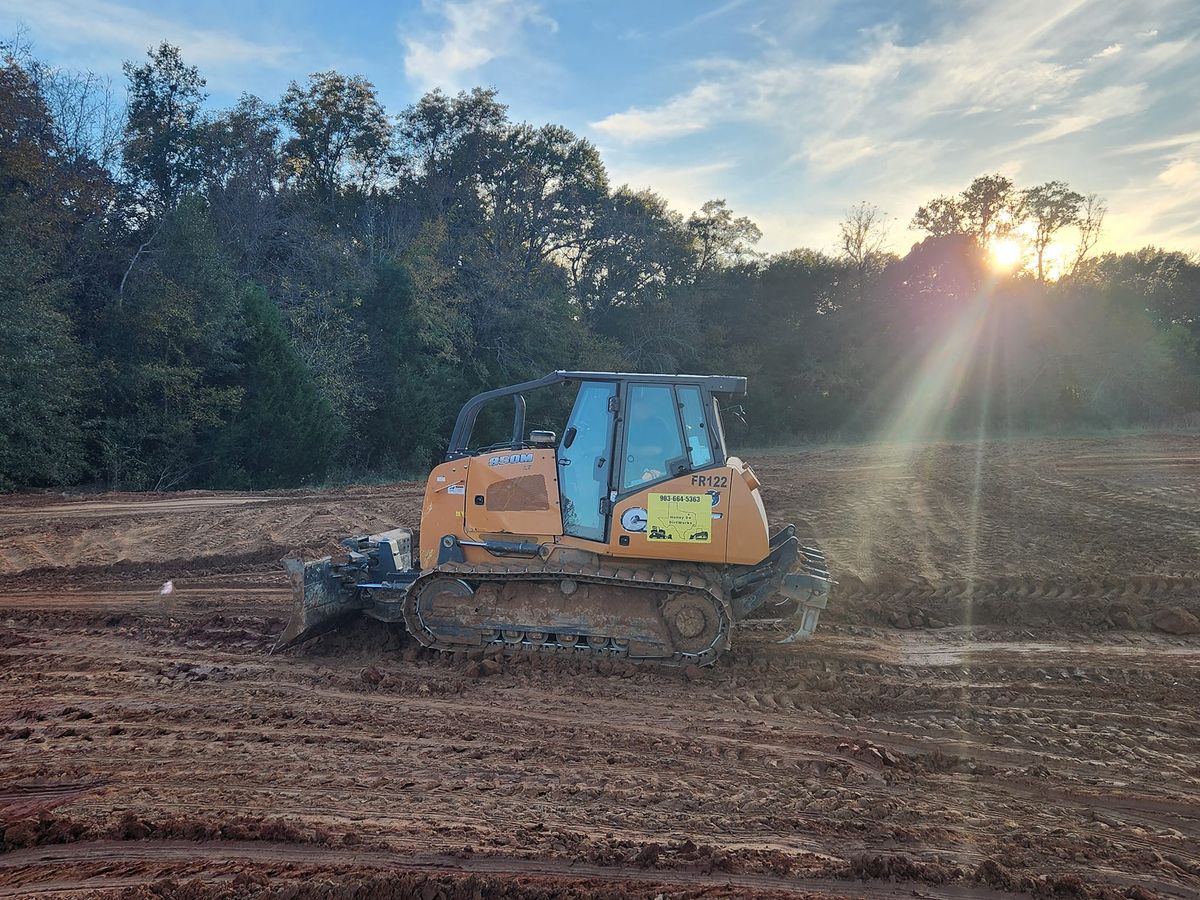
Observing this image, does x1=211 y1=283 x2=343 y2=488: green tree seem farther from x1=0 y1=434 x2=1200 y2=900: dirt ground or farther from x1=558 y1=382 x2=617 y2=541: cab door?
x1=558 y1=382 x2=617 y2=541: cab door

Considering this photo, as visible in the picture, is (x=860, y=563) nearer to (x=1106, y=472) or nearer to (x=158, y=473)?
(x=1106, y=472)

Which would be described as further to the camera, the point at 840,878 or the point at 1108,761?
the point at 1108,761

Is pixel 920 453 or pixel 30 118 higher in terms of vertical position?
pixel 30 118

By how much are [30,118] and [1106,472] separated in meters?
25.6

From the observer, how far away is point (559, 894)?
3.22m

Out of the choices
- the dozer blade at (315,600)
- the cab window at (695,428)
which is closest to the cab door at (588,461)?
the cab window at (695,428)

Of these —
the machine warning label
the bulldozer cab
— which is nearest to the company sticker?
the bulldozer cab

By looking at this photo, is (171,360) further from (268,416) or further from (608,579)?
(608,579)

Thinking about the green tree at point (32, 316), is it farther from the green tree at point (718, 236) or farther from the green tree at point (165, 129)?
the green tree at point (718, 236)

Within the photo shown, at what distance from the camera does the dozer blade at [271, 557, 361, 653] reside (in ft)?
21.1

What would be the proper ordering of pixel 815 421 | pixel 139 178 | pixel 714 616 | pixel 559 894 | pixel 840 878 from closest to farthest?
pixel 559 894 < pixel 840 878 < pixel 714 616 < pixel 139 178 < pixel 815 421

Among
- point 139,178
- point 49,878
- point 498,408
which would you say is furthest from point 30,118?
point 49,878

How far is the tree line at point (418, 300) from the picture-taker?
60.0 ft

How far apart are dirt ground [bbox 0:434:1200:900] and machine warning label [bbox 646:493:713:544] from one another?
1167mm
